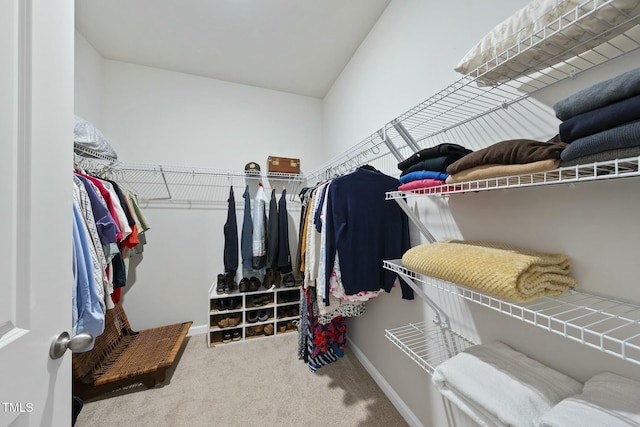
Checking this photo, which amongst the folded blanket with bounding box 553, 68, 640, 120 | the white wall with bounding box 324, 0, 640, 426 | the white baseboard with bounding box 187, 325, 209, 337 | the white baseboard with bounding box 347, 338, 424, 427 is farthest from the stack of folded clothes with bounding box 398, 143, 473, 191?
the white baseboard with bounding box 187, 325, 209, 337

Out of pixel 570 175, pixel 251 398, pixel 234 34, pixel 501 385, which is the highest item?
pixel 234 34

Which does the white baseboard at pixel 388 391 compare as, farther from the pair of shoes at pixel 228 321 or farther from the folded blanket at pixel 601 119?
the folded blanket at pixel 601 119

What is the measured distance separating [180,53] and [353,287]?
2497 mm

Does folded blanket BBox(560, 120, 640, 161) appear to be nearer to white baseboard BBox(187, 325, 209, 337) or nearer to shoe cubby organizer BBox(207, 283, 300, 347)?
shoe cubby organizer BBox(207, 283, 300, 347)

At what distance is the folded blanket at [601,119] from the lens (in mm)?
443

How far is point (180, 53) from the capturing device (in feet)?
6.86

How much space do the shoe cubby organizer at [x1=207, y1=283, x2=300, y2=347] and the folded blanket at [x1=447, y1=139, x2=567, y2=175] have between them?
209cm

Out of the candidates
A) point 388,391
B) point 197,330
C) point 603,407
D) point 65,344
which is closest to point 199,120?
point 197,330

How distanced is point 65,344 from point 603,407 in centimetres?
126

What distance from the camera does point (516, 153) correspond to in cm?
63

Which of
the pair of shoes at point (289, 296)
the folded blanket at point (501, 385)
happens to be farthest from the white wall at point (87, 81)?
the folded blanket at point (501, 385)

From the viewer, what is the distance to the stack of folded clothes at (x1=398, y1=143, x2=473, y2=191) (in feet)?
2.99

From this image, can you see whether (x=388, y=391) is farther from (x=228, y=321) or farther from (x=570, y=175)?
→ (x=570, y=175)

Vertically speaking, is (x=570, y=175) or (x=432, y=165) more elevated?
(x=432, y=165)
